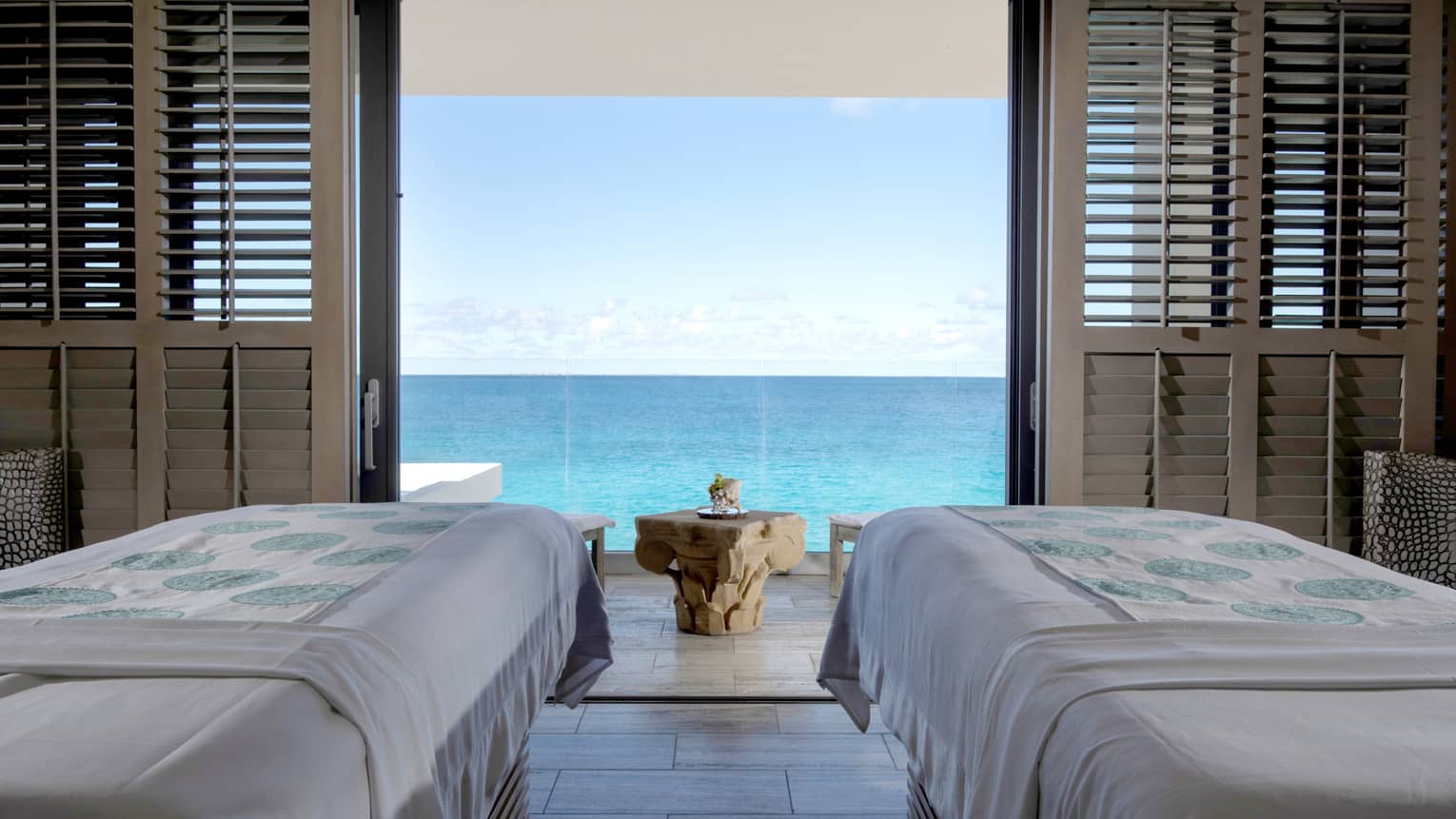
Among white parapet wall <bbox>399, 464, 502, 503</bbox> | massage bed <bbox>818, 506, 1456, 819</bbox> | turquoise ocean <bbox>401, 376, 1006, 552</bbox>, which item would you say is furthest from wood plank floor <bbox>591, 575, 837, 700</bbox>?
turquoise ocean <bbox>401, 376, 1006, 552</bbox>

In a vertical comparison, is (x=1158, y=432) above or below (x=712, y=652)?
above

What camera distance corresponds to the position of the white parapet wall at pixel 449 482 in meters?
6.98

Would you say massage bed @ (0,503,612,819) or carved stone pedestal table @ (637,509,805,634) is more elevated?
massage bed @ (0,503,612,819)

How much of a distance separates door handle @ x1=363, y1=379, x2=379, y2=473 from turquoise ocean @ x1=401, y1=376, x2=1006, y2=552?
7.35 m

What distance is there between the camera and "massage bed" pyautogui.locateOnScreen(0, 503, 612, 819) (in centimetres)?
78

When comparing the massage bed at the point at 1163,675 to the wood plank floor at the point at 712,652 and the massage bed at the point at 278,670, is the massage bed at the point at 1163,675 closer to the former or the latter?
the massage bed at the point at 278,670

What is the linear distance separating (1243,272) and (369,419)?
277cm

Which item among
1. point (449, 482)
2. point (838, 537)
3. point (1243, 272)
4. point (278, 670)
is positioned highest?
point (1243, 272)

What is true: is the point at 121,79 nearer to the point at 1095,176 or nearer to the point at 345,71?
the point at 345,71

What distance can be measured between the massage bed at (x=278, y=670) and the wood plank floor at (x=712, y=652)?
3.84 ft

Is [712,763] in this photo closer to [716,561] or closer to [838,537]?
[716,561]

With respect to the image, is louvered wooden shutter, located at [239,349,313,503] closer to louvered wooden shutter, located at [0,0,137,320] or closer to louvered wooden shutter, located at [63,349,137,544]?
louvered wooden shutter, located at [63,349,137,544]

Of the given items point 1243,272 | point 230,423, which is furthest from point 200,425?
point 1243,272

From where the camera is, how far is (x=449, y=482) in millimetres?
6969
